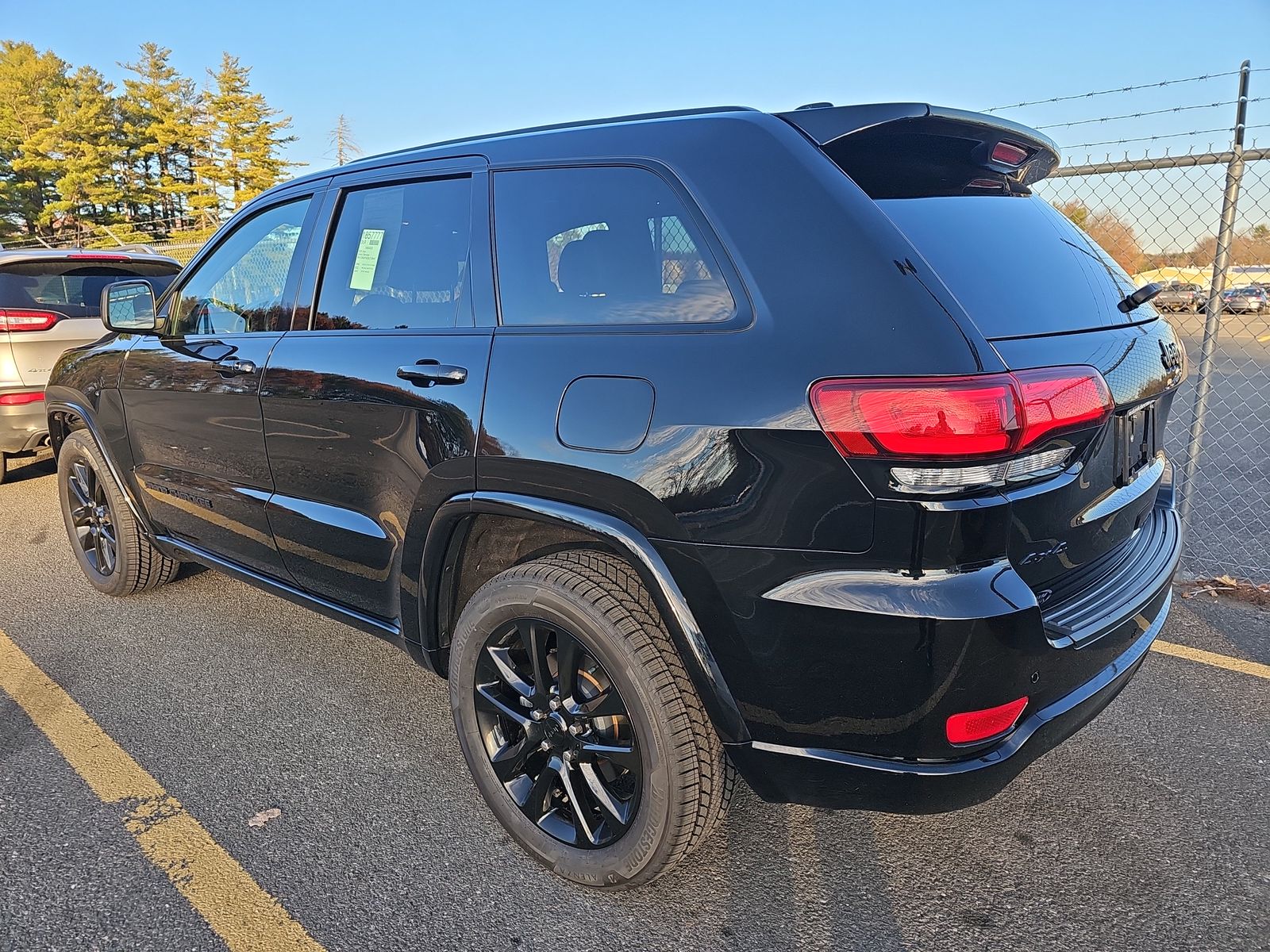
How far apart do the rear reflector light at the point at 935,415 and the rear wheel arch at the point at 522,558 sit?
0.51 m

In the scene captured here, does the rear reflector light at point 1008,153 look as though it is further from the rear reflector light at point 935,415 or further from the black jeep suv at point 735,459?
the rear reflector light at point 935,415

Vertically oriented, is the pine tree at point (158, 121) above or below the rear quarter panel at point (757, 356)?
above

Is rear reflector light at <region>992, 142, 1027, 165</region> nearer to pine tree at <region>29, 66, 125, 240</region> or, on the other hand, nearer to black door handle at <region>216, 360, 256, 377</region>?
black door handle at <region>216, 360, 256, 377</region>

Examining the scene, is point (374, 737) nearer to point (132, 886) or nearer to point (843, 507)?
point (132, 886)

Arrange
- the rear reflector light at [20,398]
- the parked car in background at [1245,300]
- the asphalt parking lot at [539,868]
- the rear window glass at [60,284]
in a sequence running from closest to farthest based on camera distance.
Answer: the asphalt parking lot at [539,868] < the parked car in background at [1245,300] < the rear reflector light at [20,398] < the rear window glass at [60,284]

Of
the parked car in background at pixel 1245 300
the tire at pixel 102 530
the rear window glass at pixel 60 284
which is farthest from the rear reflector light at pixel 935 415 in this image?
the rear window glass at pixel 60 284

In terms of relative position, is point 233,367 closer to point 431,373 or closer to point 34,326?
point 431,373

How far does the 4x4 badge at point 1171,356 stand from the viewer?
2193mm

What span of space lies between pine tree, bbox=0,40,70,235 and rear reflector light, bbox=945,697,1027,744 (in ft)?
229

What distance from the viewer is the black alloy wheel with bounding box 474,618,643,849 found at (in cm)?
208

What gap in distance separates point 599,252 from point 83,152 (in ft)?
225

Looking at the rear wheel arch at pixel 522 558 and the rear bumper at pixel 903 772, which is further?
the rear wheel arch at pixel 522 558

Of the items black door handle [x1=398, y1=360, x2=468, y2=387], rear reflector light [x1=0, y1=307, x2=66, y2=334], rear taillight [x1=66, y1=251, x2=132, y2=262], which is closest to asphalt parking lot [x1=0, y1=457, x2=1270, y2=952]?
black door handle [x1=398, y1=360, x2=468, y2=387]

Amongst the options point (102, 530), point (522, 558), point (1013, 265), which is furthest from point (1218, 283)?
point (102, 530)
